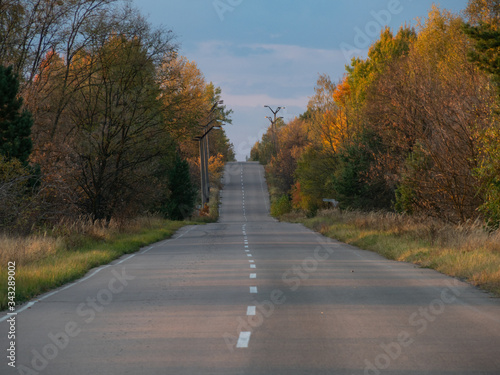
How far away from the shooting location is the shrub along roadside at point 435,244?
16219 mm

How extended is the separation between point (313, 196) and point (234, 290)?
50043 millimetres

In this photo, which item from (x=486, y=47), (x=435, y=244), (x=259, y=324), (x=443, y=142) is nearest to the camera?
(x=259, y=324)

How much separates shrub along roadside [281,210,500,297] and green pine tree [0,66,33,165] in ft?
43.7

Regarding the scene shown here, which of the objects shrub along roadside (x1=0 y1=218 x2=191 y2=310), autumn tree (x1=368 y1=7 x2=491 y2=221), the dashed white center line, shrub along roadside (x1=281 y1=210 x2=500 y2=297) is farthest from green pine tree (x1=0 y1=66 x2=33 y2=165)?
the dashed white center line

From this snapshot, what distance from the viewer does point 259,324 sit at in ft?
32.6

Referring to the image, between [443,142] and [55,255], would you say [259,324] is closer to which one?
[55,255]

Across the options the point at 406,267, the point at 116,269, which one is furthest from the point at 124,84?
the point at 406,267

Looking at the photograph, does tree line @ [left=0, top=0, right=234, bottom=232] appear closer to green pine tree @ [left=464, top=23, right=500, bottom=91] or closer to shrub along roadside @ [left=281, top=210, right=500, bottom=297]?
shrub along roadside @ [left=281, top=210, right=500, bottom=297]

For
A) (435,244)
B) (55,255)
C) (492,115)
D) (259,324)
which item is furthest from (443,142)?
(259,324)

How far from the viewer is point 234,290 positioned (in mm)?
13930

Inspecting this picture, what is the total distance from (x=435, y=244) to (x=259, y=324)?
13815 mm

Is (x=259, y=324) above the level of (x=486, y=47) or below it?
below

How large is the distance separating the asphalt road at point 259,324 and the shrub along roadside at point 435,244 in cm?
63

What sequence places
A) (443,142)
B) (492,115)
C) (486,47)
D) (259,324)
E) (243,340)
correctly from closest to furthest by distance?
(243,340)
(259,324)
(486,47)
(492,115)
(443,142)
